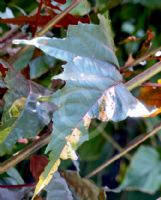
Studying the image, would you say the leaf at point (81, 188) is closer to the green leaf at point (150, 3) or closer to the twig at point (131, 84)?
the twig at point (131, 84)

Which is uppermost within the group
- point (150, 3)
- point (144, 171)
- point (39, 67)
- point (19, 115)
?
point (19, 115)

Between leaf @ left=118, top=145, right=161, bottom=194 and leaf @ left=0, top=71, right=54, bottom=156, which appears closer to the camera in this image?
leaf @ left=0, top=71, right=54, bottom=156

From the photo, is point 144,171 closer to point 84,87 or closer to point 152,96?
point 152,96

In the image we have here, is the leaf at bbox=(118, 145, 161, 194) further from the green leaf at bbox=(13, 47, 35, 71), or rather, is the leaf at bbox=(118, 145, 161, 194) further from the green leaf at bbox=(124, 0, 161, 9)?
the green leaf at bbox=(13, 47, 35, 71)

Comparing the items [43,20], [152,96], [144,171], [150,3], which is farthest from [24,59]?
[150,3]

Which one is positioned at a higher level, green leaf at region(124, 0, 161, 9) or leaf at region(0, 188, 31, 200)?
leaf at region(0, 188, 31, 200)

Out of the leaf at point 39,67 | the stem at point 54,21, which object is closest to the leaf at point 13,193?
the stem at point 54,21

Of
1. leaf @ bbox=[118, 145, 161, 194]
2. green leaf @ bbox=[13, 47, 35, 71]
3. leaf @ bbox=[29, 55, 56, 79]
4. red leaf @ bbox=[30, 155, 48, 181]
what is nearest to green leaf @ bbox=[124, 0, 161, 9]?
leaf @ bbox=[118, 145, 161, 194]

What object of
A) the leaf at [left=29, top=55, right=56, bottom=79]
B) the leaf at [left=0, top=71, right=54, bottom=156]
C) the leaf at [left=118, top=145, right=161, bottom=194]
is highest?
the leaf at [left=0, top=71, right=54, bottom=156]
